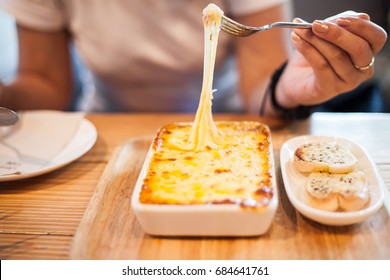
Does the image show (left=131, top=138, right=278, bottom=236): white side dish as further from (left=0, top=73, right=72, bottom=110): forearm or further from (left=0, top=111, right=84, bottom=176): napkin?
→ (left=0, top=73, right=72, bottom=110): forearm

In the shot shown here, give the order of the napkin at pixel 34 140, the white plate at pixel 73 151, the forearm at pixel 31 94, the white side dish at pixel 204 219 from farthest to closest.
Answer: the forearm at pixel 31 94 < the napkin at pixel 34 140 < the white plate at pixel 73 151 < the white side dish at pixel 204 219

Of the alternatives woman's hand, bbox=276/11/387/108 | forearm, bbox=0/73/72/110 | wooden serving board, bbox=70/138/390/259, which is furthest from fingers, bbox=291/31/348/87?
forearm, bbox=0/73/72/110

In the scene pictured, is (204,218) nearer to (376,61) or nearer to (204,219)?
(204,219)

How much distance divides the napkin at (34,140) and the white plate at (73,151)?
→ 0.06ft

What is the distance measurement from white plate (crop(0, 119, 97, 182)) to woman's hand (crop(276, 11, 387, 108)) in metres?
0.64

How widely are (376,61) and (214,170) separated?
2026 mm

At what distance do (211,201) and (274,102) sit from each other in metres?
0.64

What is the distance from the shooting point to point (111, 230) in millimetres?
887

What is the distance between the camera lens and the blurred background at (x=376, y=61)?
2355 mm

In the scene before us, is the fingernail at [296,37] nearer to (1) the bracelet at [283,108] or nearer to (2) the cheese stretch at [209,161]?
(2) the cheese stretch at [209,161]

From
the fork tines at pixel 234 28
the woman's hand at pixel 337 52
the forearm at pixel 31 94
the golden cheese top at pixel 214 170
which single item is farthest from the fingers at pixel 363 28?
the forearm at pixel 31 94

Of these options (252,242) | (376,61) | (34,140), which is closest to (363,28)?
(252,242)

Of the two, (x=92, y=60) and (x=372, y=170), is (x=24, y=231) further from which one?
(x=92, y=60)

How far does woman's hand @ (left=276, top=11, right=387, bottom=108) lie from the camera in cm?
95
